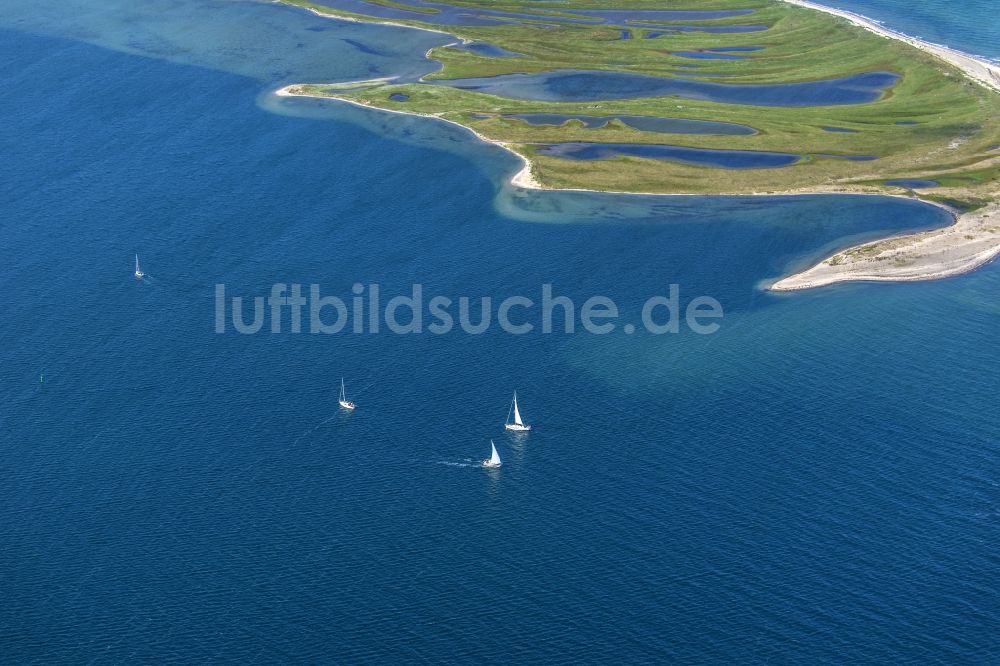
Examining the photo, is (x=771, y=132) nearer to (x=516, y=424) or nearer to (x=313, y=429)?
(x=516, y=424)

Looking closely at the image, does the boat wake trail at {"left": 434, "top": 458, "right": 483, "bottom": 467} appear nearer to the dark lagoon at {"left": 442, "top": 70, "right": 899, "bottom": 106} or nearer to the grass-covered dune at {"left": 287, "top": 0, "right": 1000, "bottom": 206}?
the grass-covered dune at {"left": 287, "top": 0, "right": 1000, "bottom": 206}

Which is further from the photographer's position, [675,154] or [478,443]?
[675,154]

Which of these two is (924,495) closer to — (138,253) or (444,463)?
(444,463)

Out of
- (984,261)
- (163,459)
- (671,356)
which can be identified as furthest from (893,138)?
(163,459)

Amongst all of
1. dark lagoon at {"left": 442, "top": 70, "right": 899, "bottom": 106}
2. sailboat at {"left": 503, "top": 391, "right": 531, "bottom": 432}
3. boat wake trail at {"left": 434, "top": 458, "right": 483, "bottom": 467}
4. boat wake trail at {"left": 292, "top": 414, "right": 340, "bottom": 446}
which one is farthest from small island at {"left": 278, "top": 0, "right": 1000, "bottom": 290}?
boat wake trail at {"left": 292, "top": 414, "right": 340, "bottom": 446}

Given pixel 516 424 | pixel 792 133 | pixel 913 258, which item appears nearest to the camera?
pixel 516 424

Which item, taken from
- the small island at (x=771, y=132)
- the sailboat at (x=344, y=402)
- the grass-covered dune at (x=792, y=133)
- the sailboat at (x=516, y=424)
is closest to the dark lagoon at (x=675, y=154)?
the small island at (x=771, y=132)

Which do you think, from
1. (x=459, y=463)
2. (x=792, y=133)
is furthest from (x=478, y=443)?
(x=792, y=133)

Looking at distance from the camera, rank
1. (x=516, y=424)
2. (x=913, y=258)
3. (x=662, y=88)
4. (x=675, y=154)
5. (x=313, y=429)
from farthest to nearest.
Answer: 1. (x=662, y=88)
2. (x=675, y=154)
3. (x=913, y=258)
4. (x=516, y=424)
5. (x=313, y=429)
